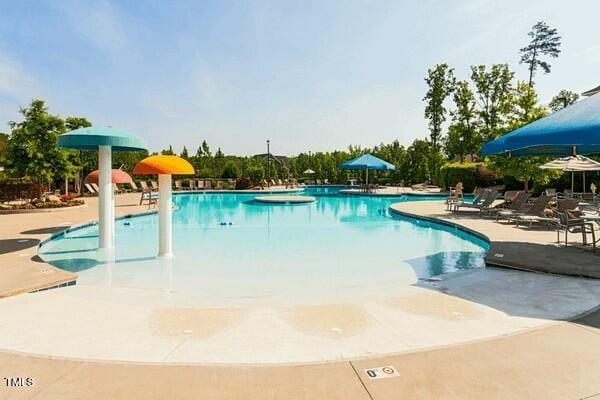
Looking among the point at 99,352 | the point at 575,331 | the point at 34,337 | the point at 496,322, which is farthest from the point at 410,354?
the point at 34,337

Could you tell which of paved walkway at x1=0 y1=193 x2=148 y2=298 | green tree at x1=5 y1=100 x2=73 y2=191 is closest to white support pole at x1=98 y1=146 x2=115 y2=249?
paved walkway at x1=0 y1=193 x2=148 y2=298

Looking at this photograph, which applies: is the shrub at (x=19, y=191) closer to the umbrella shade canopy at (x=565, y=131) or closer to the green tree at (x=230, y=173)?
the green tree at (x=230, y=173)

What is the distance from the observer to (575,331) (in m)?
3.35

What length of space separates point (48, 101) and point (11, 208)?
483 cm

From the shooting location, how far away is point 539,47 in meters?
34.0

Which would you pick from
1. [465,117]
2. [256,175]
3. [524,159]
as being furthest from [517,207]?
[256,175]

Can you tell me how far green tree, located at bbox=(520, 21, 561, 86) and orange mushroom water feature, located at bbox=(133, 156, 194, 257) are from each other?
121 ft

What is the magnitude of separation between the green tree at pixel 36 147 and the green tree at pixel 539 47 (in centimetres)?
3751

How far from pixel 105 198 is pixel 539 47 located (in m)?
39.9

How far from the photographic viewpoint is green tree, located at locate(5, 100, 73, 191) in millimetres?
14836

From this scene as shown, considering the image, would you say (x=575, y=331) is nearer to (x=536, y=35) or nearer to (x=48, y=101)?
(x=48, y=101)

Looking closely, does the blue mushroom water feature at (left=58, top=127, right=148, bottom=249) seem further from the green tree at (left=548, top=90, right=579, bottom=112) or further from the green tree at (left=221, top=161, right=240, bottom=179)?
the green tree at (left=548, top=90, right=579, bottom=112)

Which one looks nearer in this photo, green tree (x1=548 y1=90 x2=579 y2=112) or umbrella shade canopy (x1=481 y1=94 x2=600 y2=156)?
umbrella shade canopy (x1=481 y1=94 x2=600 y2=156)

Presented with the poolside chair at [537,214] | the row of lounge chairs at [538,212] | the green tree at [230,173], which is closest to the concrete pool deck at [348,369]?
the row of lounge chairs at [538,212]
